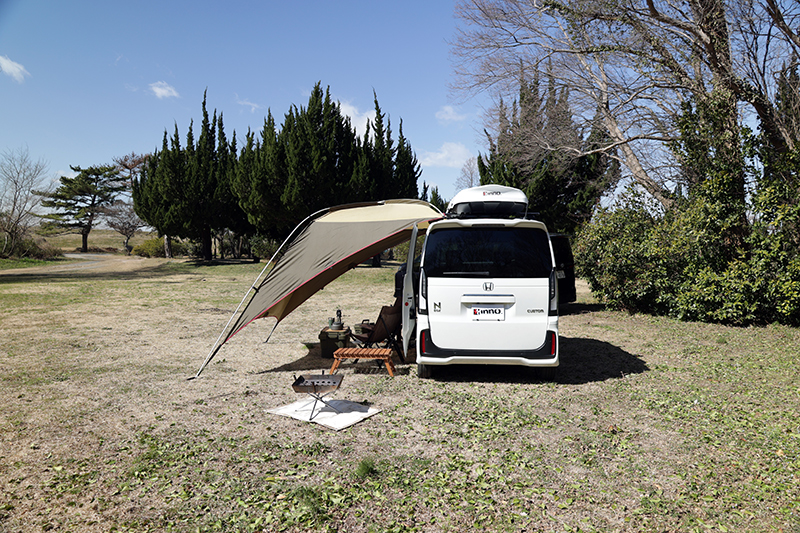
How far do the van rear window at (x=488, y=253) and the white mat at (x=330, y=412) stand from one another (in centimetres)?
180

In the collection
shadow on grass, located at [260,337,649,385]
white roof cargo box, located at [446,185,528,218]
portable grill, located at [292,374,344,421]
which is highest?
white roof cargo box, located at [446,185,528,218]

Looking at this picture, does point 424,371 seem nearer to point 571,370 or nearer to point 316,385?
point 316,385

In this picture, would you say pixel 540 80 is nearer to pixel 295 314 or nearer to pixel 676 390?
pixel 295 314

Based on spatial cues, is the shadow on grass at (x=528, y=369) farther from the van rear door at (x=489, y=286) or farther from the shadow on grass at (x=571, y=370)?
the van rear door at (x=489, y=286)

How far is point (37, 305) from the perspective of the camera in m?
13.9

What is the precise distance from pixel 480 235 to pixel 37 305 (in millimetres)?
13179

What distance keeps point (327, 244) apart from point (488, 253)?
240 cm

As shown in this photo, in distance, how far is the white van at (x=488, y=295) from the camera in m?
6.09

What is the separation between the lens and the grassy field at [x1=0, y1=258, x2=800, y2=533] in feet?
11.5

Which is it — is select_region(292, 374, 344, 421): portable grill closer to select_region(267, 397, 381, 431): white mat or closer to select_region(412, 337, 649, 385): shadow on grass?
select_region(267, 397, 381, 431): white mat

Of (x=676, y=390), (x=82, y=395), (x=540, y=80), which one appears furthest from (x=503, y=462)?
(x=540, y=80)

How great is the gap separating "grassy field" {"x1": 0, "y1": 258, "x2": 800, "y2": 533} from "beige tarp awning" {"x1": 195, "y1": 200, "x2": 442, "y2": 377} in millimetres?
1051

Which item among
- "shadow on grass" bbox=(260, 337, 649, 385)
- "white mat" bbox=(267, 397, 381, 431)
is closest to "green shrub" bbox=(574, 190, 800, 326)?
"shadow on grass" bbox=(260, 337, 649, 385)

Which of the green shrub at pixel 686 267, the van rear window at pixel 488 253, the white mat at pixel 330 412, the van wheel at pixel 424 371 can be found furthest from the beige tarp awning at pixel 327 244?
the green shrub at pixel 686 267
